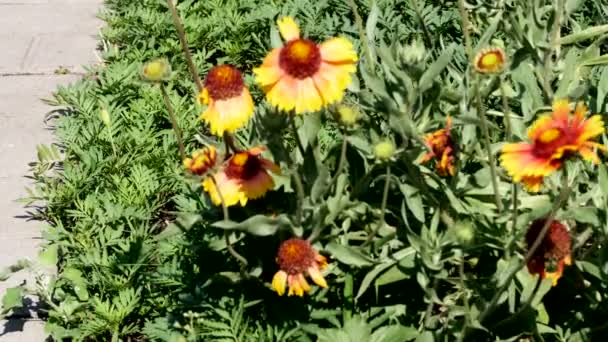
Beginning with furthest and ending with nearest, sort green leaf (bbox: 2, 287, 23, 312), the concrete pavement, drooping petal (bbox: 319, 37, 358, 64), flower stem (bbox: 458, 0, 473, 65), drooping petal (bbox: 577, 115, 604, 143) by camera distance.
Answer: the concrete pavement < green leaf (bbox: 2, 287, 23, 312) < flower stem (bbox: 458, 0, 473, 65) < drooping petal (bbox: 319, 37, 358, 64) < drooping petal (bbox: 577, 115, 604, 143)

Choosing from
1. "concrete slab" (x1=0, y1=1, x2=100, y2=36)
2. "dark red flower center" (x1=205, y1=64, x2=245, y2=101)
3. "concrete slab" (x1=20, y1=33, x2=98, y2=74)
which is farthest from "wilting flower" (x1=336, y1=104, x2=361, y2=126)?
"concrete slab" (x1=0, y1=1, x2=100, y2=36)

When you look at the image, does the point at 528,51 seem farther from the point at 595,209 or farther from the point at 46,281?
the point at 46,281

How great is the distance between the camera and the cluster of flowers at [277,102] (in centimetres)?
179

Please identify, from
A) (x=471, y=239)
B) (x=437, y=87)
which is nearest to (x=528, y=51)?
(x=437, y=87)

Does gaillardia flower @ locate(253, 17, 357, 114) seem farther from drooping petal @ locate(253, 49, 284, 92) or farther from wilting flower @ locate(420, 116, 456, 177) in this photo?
wilting flower @ locate(420, 116, 456, 177)

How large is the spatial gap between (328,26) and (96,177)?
104 cm

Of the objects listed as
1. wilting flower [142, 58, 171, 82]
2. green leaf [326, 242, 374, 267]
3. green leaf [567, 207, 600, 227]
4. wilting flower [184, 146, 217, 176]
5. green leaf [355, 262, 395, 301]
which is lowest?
green leaf [355, 262, 395, 301]

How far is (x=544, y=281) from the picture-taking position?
6.23ft

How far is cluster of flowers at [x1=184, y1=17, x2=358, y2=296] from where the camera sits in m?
1.79

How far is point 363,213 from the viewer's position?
2158 millimetres

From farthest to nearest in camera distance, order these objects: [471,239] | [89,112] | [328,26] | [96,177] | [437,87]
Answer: [328,26] → [89,112] → [96,177] → [437,87] → [471,239]

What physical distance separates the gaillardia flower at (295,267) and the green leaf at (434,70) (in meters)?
0.43

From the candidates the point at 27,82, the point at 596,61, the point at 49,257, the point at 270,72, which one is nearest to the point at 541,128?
the point at 270,72

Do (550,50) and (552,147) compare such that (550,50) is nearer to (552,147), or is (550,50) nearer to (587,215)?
Answer: (587,215)
